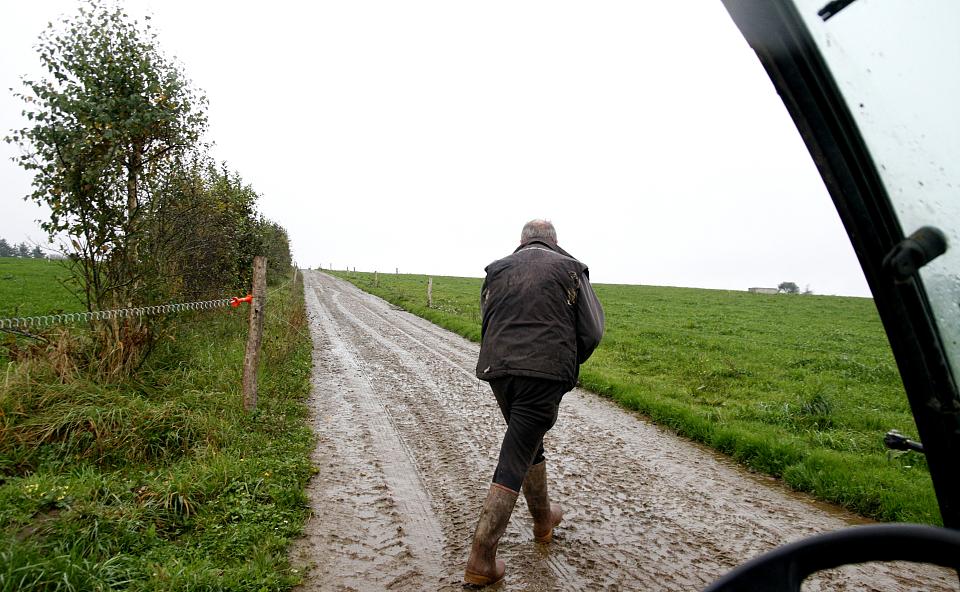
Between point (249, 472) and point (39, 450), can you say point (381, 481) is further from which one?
point (39, 450)

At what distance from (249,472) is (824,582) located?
181 inches

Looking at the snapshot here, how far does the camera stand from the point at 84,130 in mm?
7156

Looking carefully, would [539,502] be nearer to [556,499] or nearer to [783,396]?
[556,499]

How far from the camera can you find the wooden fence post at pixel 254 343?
6934mm

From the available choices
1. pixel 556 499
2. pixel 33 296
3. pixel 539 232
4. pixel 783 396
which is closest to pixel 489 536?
pixel 556 499

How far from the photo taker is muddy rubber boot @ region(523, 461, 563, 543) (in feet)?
13.0

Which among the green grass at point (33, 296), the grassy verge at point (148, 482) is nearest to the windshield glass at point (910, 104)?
the grassy verge at point (148, 482)

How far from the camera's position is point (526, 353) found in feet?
11.8

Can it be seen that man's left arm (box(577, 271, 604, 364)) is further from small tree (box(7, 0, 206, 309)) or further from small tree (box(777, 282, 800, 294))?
small tree (box(777, 282, 800, 294))

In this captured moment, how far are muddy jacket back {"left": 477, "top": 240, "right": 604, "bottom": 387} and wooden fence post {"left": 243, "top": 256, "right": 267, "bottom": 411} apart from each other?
4235 millimetres

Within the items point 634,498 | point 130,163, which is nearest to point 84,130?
point 130,163

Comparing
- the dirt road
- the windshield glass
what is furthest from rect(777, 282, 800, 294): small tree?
the windshield glass

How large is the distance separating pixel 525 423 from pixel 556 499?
1.70 metres

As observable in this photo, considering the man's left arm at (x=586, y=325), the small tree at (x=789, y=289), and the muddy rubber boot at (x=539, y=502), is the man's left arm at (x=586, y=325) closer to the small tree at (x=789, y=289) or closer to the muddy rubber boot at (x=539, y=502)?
the muddy rubber boot at (x=539, y=502)
